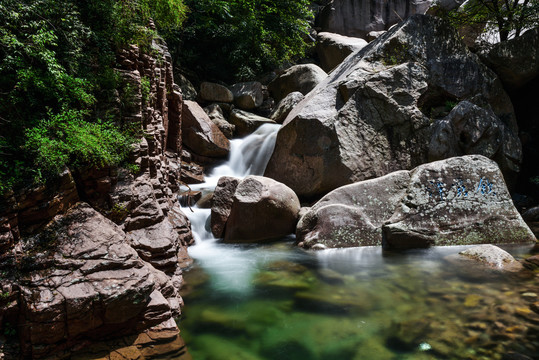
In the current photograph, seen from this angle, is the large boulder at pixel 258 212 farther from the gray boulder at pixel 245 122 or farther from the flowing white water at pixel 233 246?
the gray boulder at pixel 245 122

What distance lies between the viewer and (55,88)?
376 centimetres

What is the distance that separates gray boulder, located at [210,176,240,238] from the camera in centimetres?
795

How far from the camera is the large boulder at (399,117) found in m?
8.83

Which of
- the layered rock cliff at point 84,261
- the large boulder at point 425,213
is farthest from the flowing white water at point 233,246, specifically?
the large boulder at point 425,213

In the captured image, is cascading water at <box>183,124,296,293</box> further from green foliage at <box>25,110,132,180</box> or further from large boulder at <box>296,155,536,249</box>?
green foliage at <box>25,110,132,180</box>

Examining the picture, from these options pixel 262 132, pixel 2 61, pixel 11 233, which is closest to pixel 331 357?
pixel 11 233

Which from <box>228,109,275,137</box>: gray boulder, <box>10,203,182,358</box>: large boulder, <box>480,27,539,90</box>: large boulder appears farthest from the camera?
<box>228,109,275,137</box>: gray boulder

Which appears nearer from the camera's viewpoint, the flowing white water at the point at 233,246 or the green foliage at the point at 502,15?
the flowing white water at the point at 233,246

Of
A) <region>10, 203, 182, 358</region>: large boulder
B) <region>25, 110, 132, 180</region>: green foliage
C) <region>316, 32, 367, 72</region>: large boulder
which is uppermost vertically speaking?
<region>316, 32, 367, 72</region>: large boulder

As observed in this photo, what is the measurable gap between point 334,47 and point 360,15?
21.1ft

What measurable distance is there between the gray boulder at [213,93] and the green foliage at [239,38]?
6.50ft

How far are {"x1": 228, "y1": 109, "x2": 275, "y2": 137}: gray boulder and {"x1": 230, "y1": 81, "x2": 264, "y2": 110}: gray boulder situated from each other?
46.0 inches

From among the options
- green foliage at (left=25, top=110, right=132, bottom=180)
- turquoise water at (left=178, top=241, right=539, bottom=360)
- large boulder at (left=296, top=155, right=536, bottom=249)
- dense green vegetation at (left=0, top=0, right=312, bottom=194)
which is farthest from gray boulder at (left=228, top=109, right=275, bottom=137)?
green foliage at (left=25, top=110, right=132, bottom=180)

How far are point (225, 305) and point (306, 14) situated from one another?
664 inches
